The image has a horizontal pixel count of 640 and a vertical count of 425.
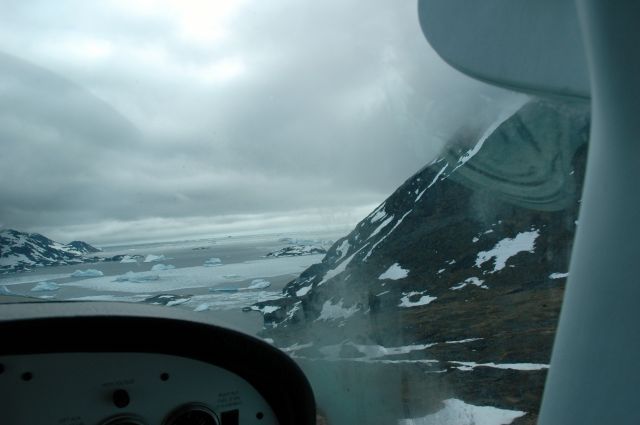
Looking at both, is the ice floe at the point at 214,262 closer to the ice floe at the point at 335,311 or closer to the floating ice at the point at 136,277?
the floating ice at the point at 136,277

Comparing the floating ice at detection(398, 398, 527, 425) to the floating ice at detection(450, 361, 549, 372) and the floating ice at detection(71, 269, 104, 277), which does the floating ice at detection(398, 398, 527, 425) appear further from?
the floating ice at detection(71, 269, 104, 277)

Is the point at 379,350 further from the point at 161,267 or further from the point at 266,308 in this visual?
the point at 161,267

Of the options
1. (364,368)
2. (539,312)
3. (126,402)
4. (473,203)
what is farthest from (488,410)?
(126,402)

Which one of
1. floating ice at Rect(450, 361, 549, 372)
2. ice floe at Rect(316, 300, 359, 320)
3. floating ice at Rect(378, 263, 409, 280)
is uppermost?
floating ice at Rect(378, 263, 409, 280)

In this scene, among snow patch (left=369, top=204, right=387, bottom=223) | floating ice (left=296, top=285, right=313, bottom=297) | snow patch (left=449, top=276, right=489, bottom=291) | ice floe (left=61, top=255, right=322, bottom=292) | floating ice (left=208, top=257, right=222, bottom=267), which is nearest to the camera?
ice floe (left=61, top=255, right=322, bottom=292)

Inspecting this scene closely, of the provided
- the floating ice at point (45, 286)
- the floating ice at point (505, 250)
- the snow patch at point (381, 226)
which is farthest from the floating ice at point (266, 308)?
the floating ice at point (505, 250)

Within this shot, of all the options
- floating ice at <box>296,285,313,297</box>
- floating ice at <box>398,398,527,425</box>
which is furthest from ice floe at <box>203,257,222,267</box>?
floating ice at <box>398,398,527,425</box>
